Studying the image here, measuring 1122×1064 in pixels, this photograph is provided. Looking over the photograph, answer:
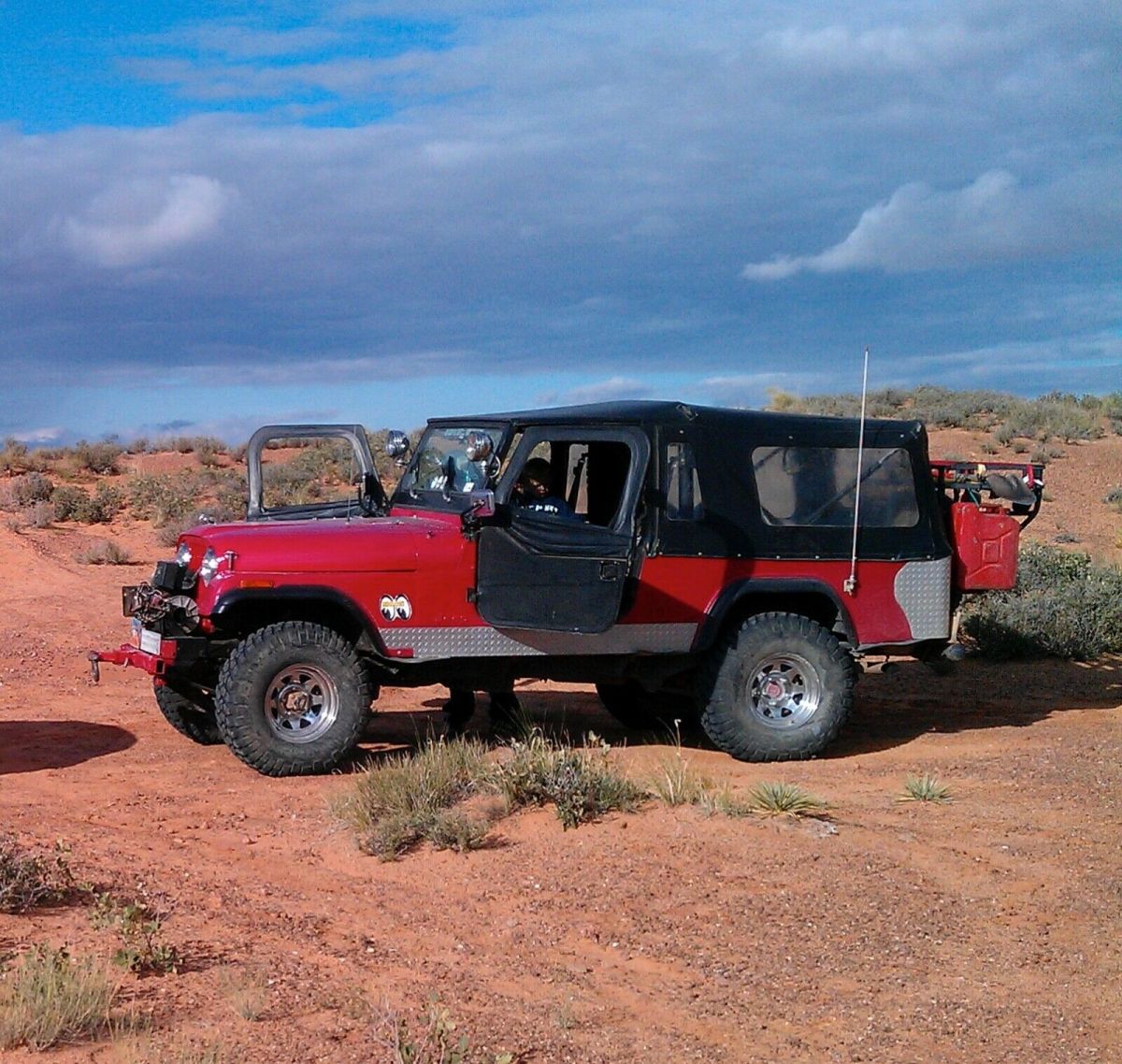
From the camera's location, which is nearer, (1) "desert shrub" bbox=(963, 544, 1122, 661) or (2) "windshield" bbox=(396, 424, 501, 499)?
(2) "windshield" bbox=(396, 424, 501, 499)

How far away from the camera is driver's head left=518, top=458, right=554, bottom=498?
8.81 meters

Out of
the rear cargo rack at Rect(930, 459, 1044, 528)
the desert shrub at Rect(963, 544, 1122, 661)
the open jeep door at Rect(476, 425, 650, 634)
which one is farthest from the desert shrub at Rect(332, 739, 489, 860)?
the desert shrub at Rect(963, 544, 1122, 661)

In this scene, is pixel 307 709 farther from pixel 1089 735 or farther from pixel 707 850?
pixel 1089 735

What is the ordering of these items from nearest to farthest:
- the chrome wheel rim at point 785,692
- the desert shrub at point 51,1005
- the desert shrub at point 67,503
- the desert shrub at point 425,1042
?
the desert shrub at point 425,1042 → the desert shrub at point 51,1005 → the chrome wheel rim at point 785,692 → the desert shrub at point 67,503

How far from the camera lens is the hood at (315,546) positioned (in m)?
8.05

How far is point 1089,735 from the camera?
973 centimetres

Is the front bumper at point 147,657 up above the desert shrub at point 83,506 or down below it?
below

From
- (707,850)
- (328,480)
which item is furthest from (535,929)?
(328,480)

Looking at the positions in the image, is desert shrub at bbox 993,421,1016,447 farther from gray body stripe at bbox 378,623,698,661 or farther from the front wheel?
the front wheel

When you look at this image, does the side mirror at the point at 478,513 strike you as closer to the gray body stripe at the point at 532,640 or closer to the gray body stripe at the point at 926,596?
the gray body stripe at the point at 532,640

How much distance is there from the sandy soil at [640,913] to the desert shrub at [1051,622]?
400 cm

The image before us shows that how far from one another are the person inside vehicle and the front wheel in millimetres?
1398

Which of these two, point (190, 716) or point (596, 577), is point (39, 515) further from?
point (596, 577)

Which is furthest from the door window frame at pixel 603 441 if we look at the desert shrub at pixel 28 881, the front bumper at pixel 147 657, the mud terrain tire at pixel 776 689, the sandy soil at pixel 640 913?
the desert shrub at pixel 28 881
